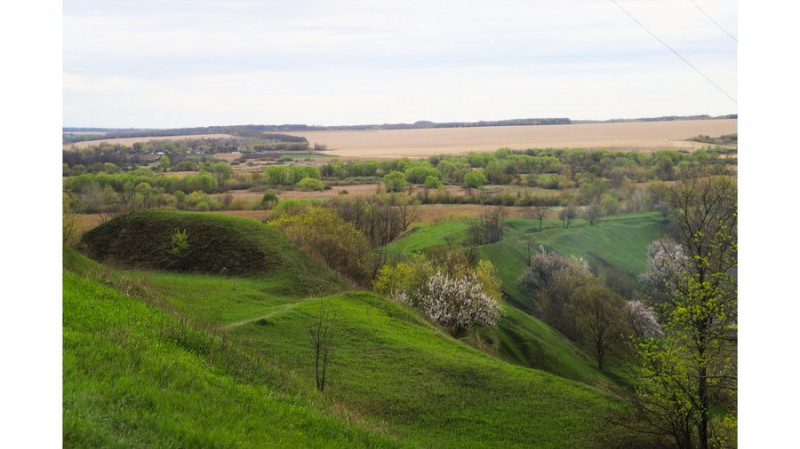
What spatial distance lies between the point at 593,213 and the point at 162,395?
74.0m

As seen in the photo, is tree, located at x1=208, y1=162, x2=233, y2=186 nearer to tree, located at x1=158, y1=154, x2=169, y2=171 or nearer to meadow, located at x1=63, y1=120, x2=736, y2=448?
meadow, located at x1=63, y1=120, x2=736, y2=448

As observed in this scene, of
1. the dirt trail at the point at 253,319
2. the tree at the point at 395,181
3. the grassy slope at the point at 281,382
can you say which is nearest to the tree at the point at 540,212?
the tree at the point at 395,181

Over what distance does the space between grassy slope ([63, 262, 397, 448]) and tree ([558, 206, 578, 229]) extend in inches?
2768

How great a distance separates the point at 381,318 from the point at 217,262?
35.6 feet

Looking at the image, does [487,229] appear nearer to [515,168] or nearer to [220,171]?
[515,168]

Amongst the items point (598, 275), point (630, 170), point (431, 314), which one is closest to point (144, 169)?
point (431, 314)

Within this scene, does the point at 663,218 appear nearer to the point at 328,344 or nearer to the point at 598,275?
the point at 598,275

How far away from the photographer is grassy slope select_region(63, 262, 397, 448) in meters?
6.73

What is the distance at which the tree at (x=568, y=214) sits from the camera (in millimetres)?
78725

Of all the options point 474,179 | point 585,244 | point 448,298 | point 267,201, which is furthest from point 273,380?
point 474,179

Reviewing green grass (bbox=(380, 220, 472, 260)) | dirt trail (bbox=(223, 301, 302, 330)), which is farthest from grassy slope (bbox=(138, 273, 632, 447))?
green grass (bbox=(380, 220, 472, 260))

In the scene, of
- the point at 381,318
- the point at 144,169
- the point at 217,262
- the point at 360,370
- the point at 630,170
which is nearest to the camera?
the point at 360,370

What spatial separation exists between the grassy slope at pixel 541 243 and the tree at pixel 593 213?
0.98m

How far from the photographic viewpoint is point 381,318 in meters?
27.2
